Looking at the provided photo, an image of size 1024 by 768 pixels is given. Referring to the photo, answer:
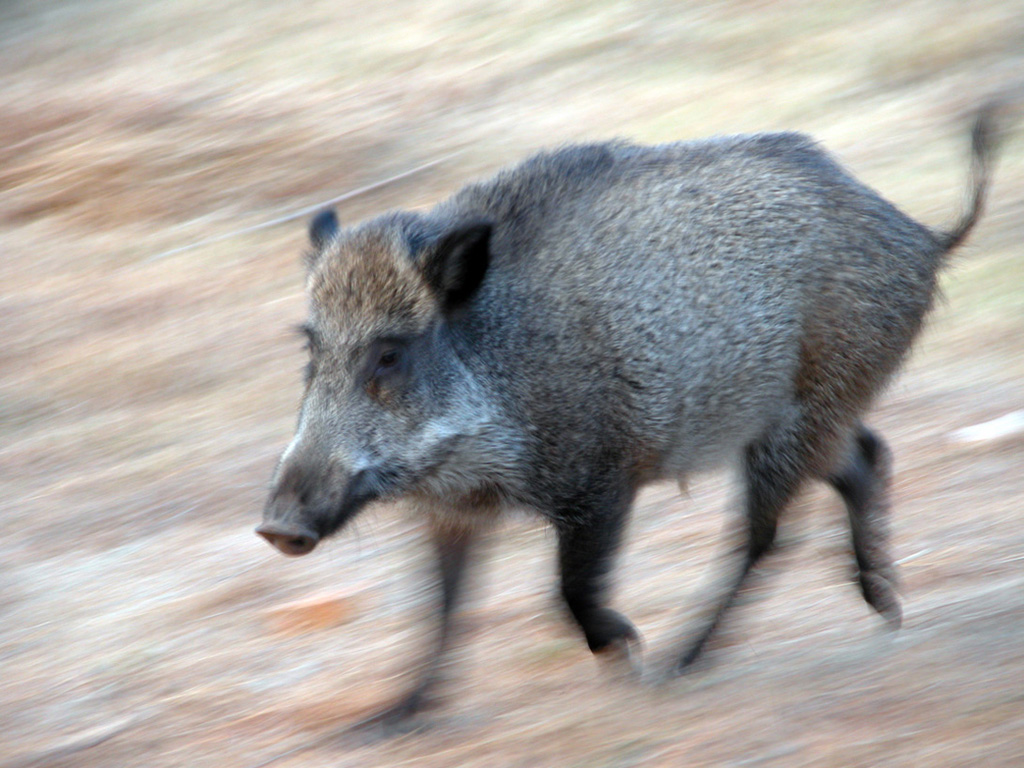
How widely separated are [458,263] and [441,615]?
3.73 feet

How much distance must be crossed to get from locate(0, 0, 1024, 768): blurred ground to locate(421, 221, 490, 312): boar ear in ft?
2.64

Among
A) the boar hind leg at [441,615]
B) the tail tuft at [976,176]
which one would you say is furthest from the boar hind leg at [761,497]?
the tail tuft at [976,176]

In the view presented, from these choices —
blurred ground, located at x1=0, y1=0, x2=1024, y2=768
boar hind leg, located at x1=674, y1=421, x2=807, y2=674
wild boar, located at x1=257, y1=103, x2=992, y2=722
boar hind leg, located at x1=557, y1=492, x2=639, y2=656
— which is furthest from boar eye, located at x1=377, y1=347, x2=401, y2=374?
boar hind leg, located at x1=674, y1=421, x2=807, y2=674

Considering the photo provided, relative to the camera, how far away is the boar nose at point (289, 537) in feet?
11.3

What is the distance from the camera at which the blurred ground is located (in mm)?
4043

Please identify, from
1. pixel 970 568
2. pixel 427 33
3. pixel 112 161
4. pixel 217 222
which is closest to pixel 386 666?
pixel 970 568

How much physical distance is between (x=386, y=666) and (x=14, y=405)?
3528 millimetres

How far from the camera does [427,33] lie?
10.4 meters

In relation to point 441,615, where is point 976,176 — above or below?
above

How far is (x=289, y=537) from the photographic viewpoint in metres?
3.45

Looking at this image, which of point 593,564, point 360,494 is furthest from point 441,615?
point 360,494

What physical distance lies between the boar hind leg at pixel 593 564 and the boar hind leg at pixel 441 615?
1.29 feet

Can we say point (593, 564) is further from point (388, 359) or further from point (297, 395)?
point (297, 395)

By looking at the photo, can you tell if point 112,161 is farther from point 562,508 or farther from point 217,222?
point 562,508
